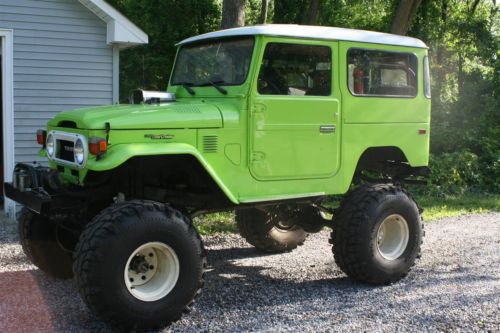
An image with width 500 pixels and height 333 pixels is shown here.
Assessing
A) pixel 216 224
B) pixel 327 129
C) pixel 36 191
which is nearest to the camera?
pixel 36 191

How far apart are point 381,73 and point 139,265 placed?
10.0 feet

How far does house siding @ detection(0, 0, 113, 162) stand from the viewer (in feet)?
29.3

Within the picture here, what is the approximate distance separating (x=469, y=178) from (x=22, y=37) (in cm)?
988

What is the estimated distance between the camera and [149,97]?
Answer: 210 inches

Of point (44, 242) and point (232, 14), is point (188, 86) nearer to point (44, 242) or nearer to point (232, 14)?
point (44, 242)

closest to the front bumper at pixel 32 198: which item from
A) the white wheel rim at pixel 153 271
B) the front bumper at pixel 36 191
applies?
the front bumper at pixel 36 191

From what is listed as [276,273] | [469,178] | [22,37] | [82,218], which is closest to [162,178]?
[82,218]

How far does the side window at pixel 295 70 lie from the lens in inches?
203

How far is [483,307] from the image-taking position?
5102mm

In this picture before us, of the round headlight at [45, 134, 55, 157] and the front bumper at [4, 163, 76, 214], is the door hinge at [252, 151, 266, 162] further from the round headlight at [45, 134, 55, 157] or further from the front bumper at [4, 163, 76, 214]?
the round headlight at [45, 134, 55, 157]

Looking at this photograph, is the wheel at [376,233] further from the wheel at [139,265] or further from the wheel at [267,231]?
the wheel at [139,265]

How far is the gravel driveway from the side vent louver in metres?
1.33

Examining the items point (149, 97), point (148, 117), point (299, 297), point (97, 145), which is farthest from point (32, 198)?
point (299, 297)

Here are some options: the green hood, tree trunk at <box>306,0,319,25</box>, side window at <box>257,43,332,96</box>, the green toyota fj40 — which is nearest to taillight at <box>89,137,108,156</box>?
the green toyota fj40
